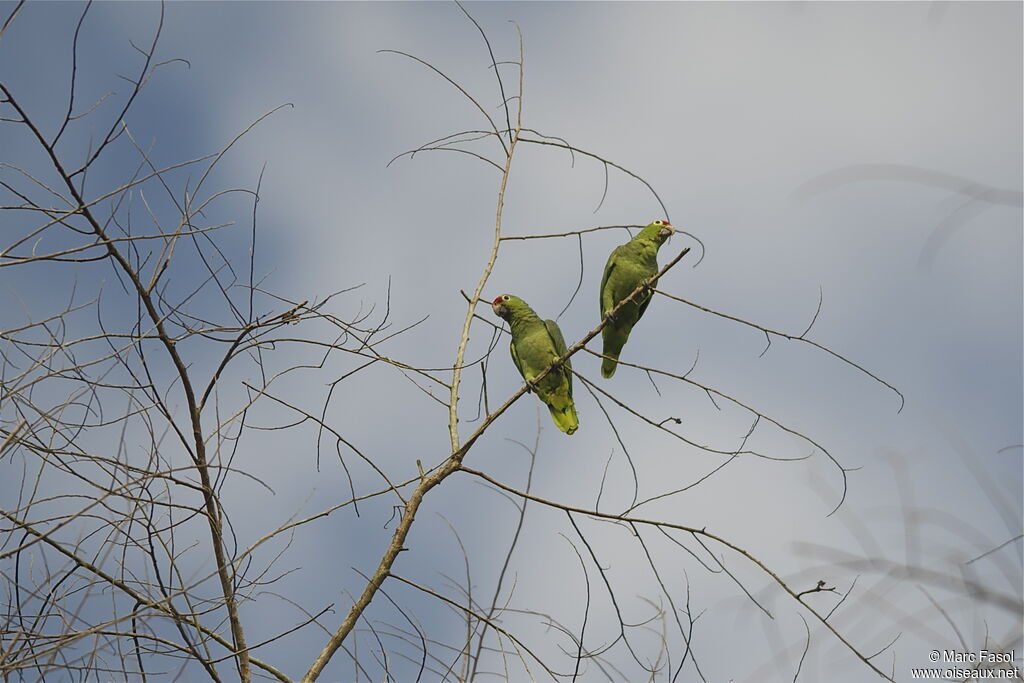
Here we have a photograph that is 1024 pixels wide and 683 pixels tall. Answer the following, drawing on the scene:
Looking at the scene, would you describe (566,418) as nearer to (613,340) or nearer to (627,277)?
(613,340)

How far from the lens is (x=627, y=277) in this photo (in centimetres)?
606

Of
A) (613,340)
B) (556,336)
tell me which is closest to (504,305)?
(556,336)

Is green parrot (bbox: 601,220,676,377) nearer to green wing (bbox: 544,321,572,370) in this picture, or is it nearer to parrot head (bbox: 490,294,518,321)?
green wing (bbox: 544,321,572,370)

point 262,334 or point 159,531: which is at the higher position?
point 262,334

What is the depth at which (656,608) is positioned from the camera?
3.14 metres

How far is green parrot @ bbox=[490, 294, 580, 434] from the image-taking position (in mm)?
5840

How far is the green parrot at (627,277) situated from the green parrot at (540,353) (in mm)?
365

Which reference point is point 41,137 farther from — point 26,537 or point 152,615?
point 152,615

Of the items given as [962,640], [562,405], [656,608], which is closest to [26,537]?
[656,608]

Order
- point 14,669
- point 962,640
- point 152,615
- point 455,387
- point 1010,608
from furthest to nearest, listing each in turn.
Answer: point 455,387
point 152,615
point 14,669
point 962,640
point 1010,608

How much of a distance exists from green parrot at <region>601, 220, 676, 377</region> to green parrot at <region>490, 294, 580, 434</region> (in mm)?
365

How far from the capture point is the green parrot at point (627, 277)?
19.7ft

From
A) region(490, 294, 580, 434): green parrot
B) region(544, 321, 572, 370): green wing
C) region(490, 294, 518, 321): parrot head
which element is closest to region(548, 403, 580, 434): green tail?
region(490, 294, 580, 434): green parrot

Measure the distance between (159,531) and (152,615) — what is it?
0.26m
